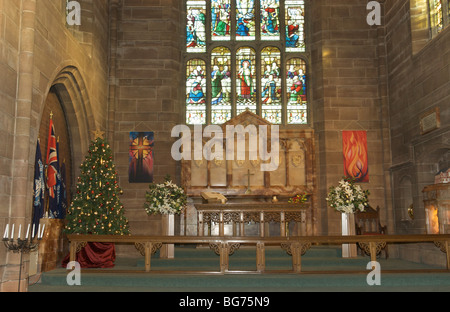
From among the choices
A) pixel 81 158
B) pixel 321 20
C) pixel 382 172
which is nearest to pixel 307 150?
pixel 382 172

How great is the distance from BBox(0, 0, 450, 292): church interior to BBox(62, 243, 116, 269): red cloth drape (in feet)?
4.02

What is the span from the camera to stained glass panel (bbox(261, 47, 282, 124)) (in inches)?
579

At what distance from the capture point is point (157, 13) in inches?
565

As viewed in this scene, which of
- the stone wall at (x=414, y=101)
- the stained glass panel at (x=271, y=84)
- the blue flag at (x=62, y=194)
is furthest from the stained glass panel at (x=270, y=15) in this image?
the blue flag at (x=62, y=194)

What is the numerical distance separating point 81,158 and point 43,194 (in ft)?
9.02

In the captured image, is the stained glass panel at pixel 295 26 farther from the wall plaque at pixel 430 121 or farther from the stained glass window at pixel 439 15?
the wall plaque at pixel 430 121

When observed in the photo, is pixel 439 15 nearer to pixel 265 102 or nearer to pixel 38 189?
pixel 265 102

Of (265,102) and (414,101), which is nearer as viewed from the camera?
(414,101)

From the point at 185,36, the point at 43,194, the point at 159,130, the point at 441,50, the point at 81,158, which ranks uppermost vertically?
the point at 185,36

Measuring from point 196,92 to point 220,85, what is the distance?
2.59ft

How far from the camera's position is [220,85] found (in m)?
14.8

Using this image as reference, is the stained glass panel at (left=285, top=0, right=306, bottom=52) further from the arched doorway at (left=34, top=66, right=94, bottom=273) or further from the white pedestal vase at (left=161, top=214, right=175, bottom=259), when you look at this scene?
the white pedestal vase at (left=161, top=214, right=175, bottom=259)

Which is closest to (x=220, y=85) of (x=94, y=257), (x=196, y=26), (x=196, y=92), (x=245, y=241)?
(x=196, y=92)

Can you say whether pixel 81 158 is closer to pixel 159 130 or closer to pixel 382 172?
pixel 159 130
